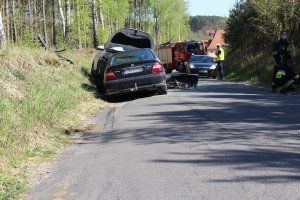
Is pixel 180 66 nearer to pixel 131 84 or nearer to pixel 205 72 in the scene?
pixel 205 72

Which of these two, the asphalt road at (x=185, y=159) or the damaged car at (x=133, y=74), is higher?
the damaged car at (x=133, y=74)

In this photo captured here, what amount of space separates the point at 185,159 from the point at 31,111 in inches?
134

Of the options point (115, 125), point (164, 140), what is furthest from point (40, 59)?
point (164, 140)

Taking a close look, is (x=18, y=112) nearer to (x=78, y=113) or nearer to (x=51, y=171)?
(x=51, y=171)

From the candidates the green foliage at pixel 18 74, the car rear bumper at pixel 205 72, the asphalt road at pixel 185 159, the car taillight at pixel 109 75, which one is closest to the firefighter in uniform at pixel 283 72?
the asphalt road at pixel 185 159

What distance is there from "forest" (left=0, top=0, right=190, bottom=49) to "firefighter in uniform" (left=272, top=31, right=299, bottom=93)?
9.29m

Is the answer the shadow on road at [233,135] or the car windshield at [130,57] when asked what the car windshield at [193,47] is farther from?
the shadow on road at [233,135]

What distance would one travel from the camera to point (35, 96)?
31.7 ft

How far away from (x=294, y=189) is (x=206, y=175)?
104cm

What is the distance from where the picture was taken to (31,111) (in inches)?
326

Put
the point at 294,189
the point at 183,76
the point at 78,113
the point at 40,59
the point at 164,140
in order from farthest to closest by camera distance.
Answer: the point at 183,76 → the point at 40,59 → the point at 78,113 → the point at 164,140 → the point at 294,189

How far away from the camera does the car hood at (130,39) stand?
2069cm

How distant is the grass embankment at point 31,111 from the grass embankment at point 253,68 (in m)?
8.49

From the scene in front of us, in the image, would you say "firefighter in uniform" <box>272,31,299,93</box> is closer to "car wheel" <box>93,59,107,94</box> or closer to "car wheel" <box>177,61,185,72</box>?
"car wheel" <box>93,59,107,94</box>
